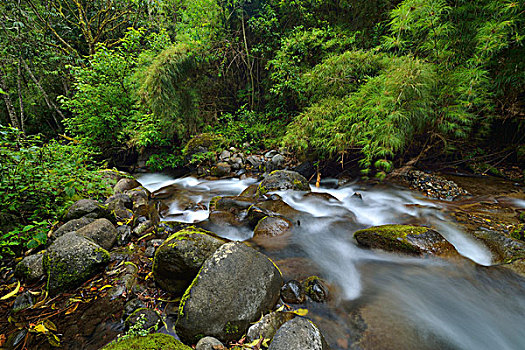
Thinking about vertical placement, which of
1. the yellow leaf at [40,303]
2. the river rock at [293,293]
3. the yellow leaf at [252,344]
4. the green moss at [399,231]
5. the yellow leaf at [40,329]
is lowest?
the yellow leaf at [40,303]

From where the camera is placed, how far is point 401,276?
2746 mm

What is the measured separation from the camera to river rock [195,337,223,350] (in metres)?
1.67

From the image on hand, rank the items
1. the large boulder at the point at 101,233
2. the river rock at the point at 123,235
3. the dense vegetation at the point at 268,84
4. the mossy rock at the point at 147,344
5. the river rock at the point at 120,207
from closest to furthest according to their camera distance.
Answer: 1. the mossy rock at the point at 147,344
2. the large boulder at the point at 101,233
3. the river rock at the point at 123,235
4. the river rock at the point at 120,207
5. the dense vegetation at the point at 268,84

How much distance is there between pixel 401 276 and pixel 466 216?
2.16 metres

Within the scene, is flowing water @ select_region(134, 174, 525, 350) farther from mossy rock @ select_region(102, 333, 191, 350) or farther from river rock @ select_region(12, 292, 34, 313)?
river rock @ select_region(12, 292, 34, 313)

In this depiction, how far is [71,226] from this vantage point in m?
3.11

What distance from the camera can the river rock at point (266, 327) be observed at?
1.82 m

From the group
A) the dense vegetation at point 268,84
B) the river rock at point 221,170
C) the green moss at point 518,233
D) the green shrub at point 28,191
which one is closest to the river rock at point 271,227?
the dense vegetation at point 268,84

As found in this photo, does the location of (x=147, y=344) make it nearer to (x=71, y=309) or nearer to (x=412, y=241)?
(x=71, y=309)

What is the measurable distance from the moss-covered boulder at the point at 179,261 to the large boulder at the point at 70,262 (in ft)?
2.71

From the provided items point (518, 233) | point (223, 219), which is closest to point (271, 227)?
point (223, 219)

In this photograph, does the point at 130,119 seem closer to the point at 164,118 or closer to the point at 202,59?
the point at 164,118

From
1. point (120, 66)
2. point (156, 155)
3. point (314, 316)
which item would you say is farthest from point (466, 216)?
point (120, 66)

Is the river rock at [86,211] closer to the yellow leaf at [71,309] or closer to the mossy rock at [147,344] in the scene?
the yellow leaf at [71,309]
